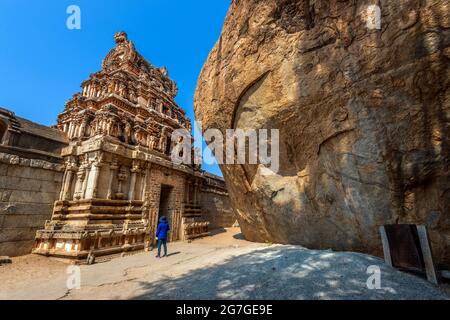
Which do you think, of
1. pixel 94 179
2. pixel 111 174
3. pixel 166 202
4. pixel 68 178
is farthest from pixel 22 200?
pixel 166 202

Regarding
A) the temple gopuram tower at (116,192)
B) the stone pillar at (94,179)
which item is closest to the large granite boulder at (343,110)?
the temple gopuram tower at (116,192)

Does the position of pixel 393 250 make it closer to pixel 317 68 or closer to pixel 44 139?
pixel 317 68

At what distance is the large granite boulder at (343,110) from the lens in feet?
14.3

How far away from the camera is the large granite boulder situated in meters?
4.35

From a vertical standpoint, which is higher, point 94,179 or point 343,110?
point 343,110

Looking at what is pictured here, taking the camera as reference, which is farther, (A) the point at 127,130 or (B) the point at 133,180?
(A) the point at 127,130

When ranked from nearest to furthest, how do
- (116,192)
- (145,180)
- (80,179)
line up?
(80,179) < (116,192) < (145,180)

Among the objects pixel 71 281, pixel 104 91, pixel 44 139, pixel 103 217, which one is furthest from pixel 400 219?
pixel 104 91

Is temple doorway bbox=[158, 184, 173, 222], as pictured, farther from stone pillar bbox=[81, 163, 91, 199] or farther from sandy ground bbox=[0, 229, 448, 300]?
sandy ground bbox=[0, 229, 448, 300]

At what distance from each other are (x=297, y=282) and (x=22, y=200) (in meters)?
9.94

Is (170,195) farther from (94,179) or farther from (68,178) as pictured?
(68,178)

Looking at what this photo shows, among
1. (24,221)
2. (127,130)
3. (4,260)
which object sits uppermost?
(127,130)

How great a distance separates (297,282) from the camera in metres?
3.81

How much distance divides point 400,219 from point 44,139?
1349cm
